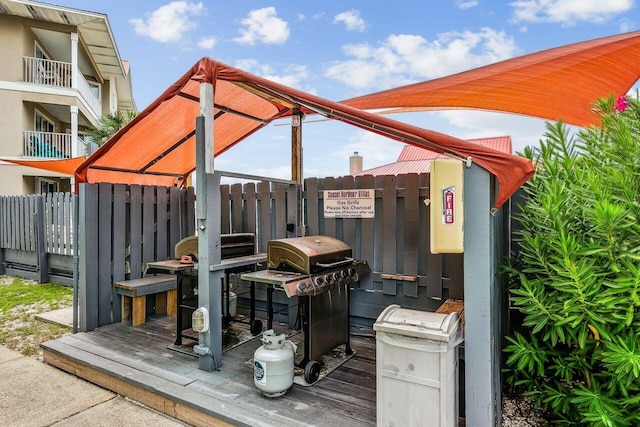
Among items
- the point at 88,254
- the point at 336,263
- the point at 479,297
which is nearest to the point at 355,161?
the point at 88,254

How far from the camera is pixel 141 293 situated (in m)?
4.55

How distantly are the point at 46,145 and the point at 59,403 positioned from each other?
15121 millimetres

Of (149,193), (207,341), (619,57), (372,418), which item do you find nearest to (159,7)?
(149,193)

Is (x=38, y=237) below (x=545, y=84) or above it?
below

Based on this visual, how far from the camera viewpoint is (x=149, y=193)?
503 centimetres

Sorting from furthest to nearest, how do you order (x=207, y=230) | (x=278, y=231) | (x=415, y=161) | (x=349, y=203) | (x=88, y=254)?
(x=415, y=161)
(x=278, y=231)
(x=88, y=254)
(x=349, y=203)
(x=207, y=230)

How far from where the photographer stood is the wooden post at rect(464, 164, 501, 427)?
2199mm

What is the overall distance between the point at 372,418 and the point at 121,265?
3.75 meters

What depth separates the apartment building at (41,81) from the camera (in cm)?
1312

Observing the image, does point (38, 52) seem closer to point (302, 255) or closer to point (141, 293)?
point (141, 293)

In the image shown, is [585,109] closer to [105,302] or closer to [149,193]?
[149,193]

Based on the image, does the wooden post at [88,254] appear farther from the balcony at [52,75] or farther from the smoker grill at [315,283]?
the balcony at [52,75]

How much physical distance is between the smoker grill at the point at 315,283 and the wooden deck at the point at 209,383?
27cm

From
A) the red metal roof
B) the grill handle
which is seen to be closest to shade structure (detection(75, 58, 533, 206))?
the grill handle
